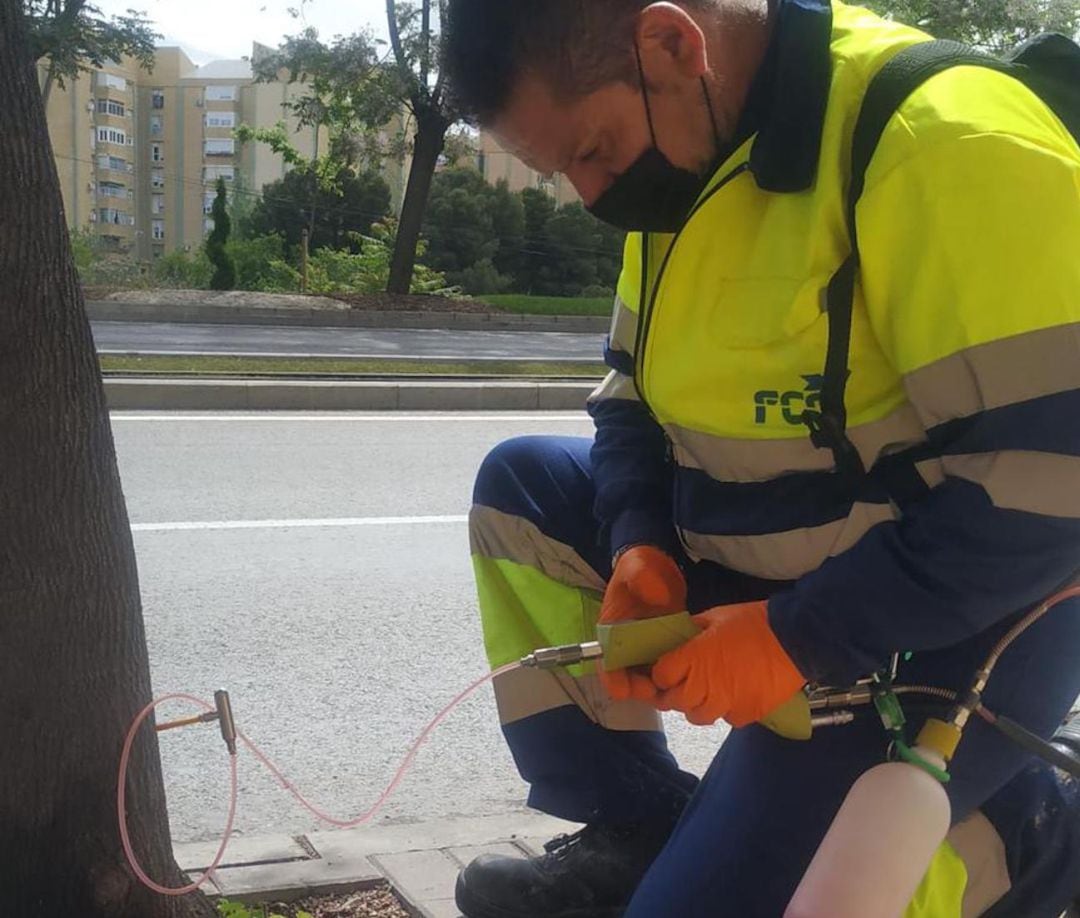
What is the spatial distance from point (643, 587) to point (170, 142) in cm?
8693

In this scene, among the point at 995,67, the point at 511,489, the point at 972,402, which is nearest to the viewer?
the point at 972,402

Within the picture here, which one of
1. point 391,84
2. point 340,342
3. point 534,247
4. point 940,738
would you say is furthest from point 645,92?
point 534,247

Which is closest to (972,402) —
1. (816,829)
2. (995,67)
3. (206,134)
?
(995,67)

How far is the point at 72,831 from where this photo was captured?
6.44 feet

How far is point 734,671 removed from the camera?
1632mm

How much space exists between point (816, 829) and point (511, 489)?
78 cm

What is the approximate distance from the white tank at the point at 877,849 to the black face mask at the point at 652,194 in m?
0.77

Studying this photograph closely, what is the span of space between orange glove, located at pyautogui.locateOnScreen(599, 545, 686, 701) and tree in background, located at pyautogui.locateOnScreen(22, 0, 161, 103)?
2271cm

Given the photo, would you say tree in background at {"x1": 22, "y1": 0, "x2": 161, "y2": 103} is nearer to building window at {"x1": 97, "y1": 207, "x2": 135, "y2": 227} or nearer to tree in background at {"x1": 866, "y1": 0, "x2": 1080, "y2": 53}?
tree in background at {"x1": 866, "y1": 0, "x2": 1080, "y2": 53}

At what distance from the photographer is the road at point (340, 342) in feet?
47.5

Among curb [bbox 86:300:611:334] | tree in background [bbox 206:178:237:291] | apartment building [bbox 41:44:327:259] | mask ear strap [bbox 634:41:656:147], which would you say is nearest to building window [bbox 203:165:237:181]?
apartment building [bbox 41:44:327:259]

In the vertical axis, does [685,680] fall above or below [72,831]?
above

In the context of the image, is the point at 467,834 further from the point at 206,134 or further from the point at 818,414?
the point at 206,134

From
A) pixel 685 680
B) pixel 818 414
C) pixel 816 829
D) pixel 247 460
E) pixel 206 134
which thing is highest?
pixel 206 134
